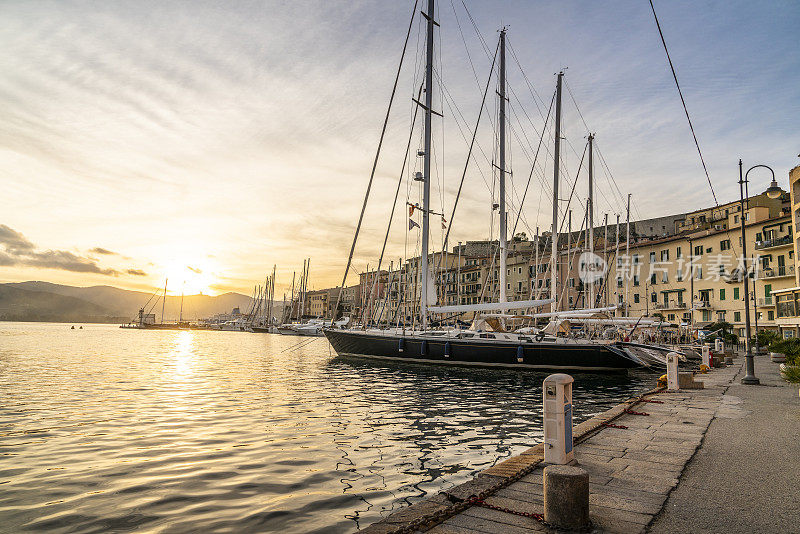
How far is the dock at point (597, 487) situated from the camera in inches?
197

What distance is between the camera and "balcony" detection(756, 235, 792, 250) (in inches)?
2068

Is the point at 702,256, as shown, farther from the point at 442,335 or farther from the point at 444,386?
the point at 444,386

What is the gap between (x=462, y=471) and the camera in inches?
344

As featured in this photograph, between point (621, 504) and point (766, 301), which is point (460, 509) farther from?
point (766, 301)

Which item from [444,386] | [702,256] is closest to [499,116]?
[444,386]

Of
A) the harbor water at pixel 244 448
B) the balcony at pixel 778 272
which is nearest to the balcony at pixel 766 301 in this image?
the balcony at pixel 778 272

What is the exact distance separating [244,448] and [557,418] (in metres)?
6.89

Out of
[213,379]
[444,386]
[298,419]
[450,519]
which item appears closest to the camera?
[450,519]

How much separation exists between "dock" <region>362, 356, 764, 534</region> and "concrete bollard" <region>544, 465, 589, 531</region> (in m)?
0.16

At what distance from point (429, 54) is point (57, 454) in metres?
28.6

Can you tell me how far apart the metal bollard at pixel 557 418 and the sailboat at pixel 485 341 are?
20924 millimetres

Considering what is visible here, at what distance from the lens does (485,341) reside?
29.0 metres

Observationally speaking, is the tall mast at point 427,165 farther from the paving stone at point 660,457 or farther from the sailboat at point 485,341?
the paving stone at point 660,457

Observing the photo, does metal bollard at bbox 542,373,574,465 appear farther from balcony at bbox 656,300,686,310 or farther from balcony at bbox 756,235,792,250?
balcony at bbox 656,300,686,310
